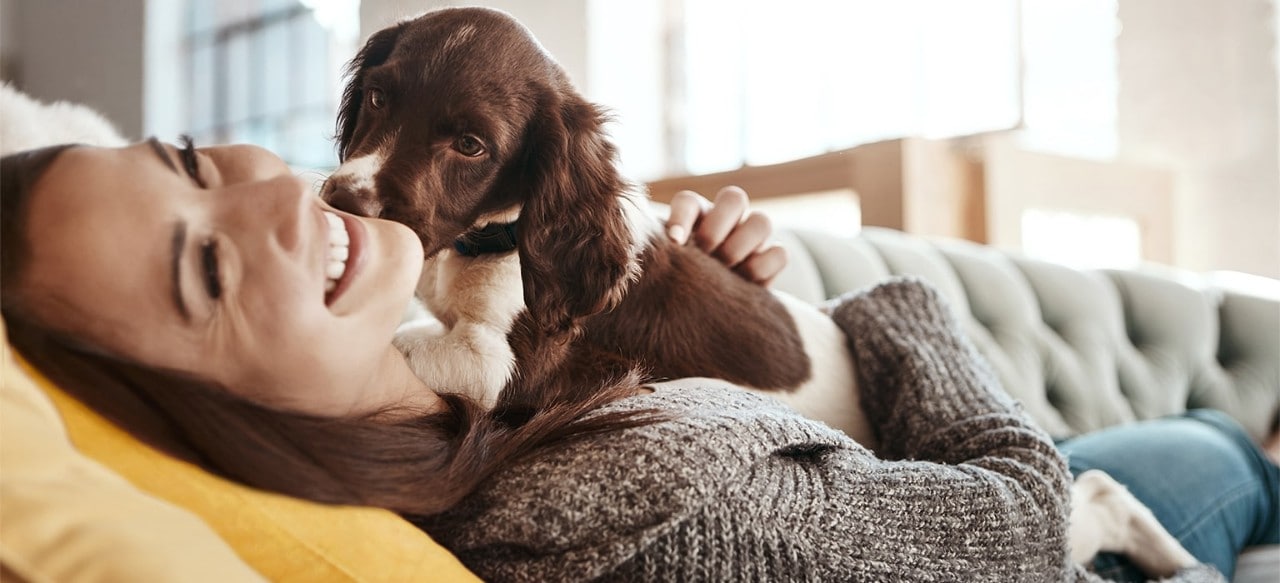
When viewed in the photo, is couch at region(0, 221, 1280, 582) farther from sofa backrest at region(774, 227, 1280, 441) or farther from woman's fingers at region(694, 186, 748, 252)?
woman's fingers at region(694, 186, 748, 252)

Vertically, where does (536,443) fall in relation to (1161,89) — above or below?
below

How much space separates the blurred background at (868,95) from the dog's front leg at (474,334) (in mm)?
109

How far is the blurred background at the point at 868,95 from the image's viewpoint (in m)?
0.60

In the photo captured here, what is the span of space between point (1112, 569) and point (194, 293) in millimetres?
933

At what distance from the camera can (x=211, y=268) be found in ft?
1.52

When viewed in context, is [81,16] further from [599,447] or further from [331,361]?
[599,447]

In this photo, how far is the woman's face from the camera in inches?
17.1

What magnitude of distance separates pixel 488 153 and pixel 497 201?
0.03 metres

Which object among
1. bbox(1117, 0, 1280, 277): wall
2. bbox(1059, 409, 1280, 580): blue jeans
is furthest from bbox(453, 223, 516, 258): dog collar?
bbox(1117, 0, 1280, 277): wall

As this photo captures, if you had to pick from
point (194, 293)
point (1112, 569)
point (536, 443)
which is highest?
point (194, 293)

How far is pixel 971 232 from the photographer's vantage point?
1438 mm

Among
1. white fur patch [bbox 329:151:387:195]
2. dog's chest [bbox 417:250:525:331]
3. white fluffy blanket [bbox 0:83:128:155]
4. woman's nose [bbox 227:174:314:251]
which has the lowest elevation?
dog's chest [bbox 417:250:525:331]

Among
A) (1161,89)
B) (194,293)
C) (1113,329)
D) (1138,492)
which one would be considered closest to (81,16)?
(194,293)

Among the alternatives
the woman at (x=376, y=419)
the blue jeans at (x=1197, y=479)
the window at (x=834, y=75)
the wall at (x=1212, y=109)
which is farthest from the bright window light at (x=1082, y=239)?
the woman at (x=376, y=419)
